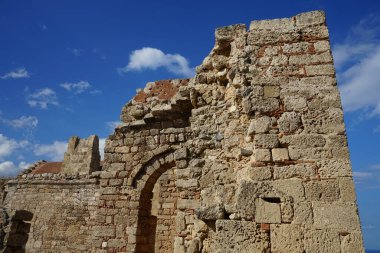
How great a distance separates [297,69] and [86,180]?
12.0 meters

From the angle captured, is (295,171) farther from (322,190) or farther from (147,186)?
(147,186)

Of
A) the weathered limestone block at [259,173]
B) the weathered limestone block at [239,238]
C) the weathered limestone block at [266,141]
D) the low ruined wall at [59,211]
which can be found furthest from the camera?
the low ruined wall at [59,211]

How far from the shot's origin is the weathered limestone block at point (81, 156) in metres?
17.6

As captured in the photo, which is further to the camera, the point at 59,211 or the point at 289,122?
the point at 59,211

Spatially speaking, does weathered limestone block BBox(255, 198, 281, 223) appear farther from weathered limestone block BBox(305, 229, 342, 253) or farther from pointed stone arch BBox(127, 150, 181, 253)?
pointed stone arch BBox(127, 150, 181, 253)

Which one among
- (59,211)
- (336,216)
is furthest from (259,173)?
(59,211)

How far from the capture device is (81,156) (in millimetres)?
17906

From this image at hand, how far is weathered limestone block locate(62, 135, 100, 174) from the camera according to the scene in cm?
1759

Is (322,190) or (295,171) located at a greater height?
(295,171)

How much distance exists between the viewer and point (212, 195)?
4.32 m

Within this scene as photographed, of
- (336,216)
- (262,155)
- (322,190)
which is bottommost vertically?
(336,216)

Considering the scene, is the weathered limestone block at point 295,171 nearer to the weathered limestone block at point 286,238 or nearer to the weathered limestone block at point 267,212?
the weathered limestone block at point 267,212

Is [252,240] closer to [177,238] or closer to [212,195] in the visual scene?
[212,195]

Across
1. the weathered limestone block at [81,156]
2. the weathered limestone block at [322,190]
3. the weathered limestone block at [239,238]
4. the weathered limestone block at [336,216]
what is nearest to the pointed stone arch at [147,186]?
the weathered limestone block at [239,238]
